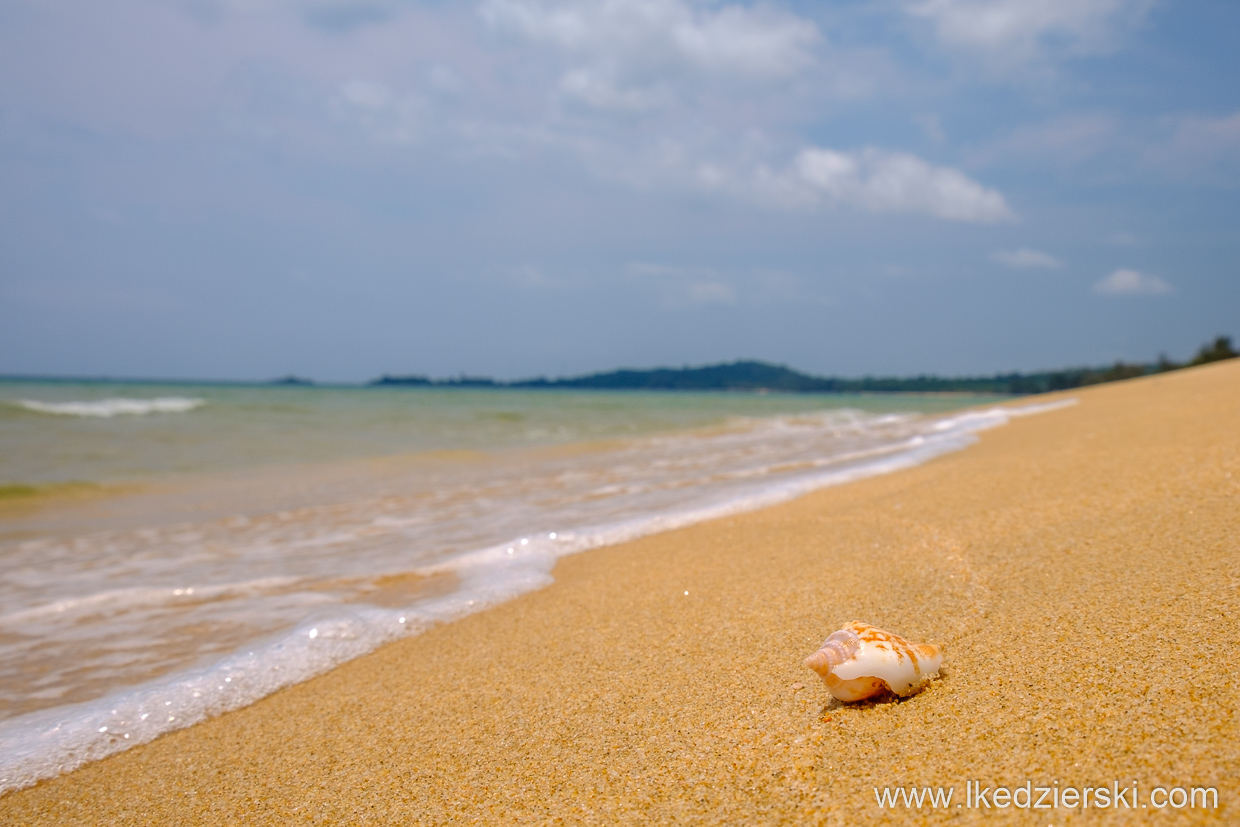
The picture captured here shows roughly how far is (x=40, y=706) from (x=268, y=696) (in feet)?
2.51

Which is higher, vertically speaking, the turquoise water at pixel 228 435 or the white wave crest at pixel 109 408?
the white wave crest at pixel 109 408

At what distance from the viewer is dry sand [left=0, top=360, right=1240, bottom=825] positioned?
139 cm

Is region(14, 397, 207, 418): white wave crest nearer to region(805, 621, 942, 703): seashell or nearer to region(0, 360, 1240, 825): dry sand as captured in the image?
region(0, 360, 1240, 825): dry sand

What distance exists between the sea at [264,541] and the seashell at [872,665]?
6.50 ft

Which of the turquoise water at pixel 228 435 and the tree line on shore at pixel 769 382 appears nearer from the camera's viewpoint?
the turquoise water at pixel 228 435

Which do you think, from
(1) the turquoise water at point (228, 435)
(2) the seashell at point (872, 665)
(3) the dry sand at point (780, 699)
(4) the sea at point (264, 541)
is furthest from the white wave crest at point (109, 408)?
(2) the seashell at point (872, 665)

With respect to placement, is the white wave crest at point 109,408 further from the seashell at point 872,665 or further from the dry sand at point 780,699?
the seashell at point 872,665

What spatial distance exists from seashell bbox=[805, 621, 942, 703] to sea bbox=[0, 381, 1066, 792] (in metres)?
1.98

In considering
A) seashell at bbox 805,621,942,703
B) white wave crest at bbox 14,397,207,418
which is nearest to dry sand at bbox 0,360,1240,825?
seashell at bbox 805,621,942,703

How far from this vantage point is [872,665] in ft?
5.38

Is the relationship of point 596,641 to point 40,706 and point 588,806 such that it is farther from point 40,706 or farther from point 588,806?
point 40,706

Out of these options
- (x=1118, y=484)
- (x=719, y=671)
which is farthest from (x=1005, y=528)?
(x=719, y=671)

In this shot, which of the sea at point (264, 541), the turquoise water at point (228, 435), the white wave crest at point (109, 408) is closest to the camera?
the sea at point (264, 541)

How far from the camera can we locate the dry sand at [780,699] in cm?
139
